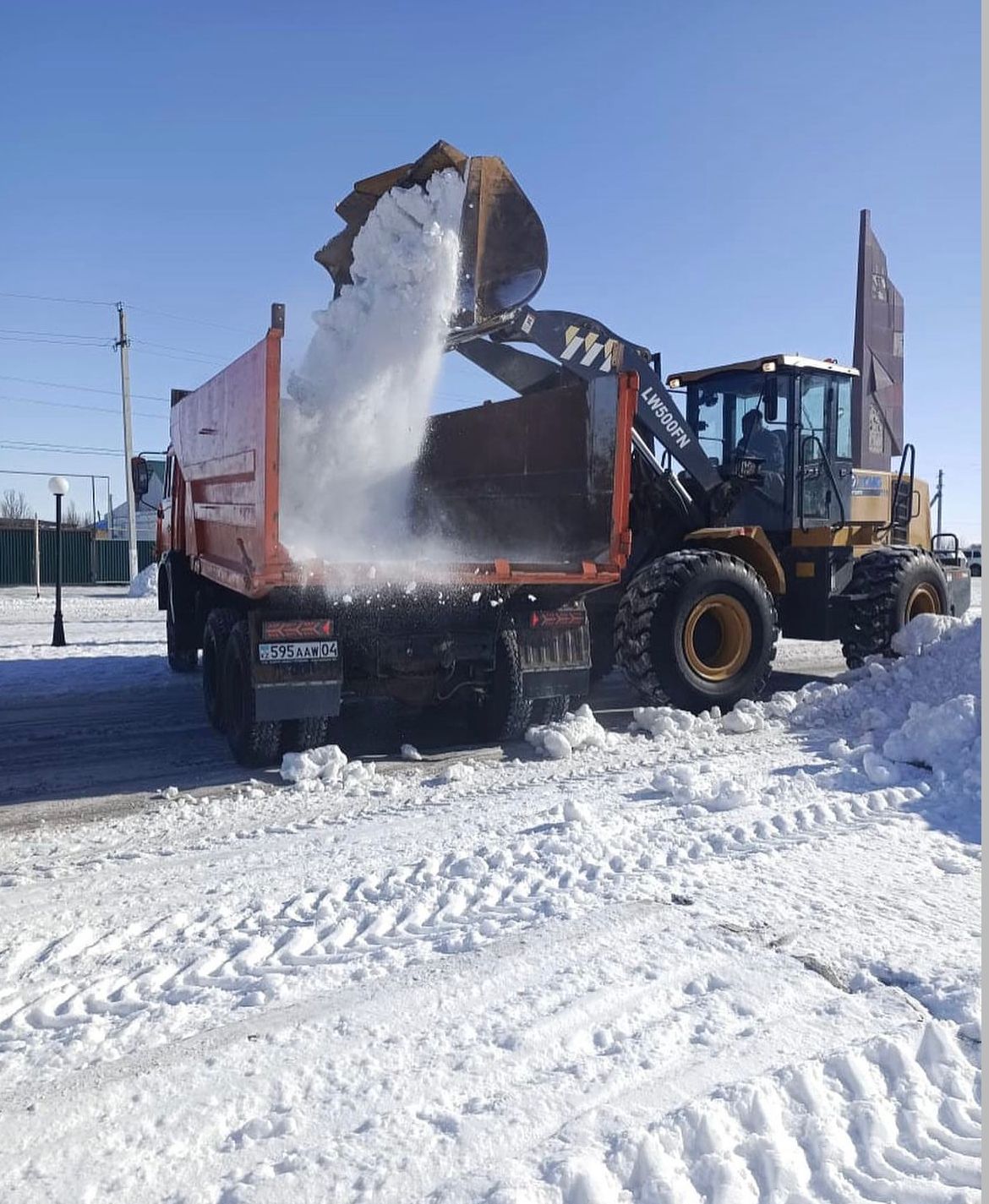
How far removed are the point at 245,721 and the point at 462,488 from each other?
2.77 m

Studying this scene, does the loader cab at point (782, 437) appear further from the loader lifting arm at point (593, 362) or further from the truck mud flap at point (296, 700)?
the truck mud flap at point (296, 700)

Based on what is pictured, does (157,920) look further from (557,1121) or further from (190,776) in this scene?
(190,776)

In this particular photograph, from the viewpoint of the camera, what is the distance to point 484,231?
6.61 meters

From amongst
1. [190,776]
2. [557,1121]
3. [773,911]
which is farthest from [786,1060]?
[190,776]

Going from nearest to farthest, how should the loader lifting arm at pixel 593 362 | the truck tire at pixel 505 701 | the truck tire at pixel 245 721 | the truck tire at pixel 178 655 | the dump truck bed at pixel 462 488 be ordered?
the dump truck bed at pixel 462 488 → the truck tire at pixel 245 721 → the truck tire at pixel 505 701 → the loader lifting arm at pixel 593 362 → the truck tire at pixel 178 655

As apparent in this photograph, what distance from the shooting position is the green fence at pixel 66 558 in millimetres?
31406

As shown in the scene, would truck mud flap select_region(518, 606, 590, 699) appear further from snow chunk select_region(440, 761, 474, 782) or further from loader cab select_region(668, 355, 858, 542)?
loader cab select_region(668, 355, 858, 542)

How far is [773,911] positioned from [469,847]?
1.37 metres

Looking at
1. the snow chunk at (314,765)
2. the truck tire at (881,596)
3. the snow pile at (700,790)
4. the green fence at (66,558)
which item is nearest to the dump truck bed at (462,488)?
the snow chunk at (314,765)

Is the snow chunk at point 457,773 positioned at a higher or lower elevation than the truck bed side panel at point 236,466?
lower

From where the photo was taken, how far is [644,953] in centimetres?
317

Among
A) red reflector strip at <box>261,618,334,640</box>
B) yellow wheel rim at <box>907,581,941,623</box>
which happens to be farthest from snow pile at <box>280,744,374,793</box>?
yellow wheel rim at <box>907,581,941,623</box>

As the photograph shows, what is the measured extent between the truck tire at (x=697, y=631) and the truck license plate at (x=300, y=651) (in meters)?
2.54

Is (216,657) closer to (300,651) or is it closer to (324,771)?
(300,651)
